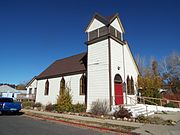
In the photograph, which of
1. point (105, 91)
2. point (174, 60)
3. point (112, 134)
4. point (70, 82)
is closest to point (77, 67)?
point (70, 82)

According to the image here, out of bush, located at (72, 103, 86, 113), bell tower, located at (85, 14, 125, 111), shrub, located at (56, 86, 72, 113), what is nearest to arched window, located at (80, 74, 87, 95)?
bell tower, located at (85, 14, 125, 111)

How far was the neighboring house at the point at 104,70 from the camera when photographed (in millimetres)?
17047

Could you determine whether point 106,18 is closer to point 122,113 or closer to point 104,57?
point 104,57

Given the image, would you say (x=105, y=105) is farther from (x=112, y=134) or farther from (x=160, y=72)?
(x=160, y=72)

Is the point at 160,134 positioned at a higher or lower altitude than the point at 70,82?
lower

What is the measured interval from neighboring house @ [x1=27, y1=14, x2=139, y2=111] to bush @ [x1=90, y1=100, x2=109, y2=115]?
0.43 m

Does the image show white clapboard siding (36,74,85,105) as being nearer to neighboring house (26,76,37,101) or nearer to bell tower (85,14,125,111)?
bell tower (85,14,125,111)

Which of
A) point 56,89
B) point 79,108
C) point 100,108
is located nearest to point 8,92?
point 56,89

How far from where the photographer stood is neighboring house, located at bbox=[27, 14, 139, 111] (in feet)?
55.9

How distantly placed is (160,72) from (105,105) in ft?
121

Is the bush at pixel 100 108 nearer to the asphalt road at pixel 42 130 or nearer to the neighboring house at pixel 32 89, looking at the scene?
the asphalt road at pixel 42 130

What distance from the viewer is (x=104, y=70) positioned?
17219 millimetres

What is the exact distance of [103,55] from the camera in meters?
17.7

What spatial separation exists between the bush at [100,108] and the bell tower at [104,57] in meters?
0.36
